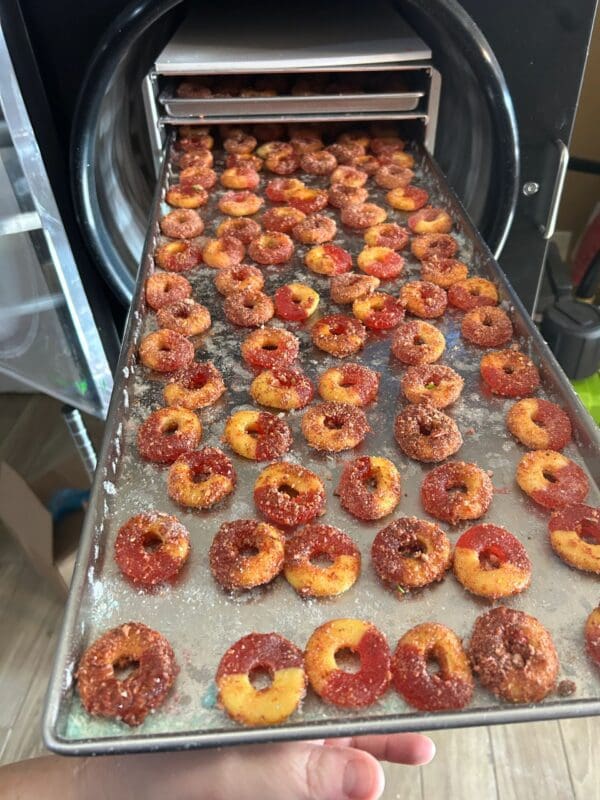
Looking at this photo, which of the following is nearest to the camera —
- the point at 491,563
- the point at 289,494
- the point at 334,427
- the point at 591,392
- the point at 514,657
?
the point at 514,657

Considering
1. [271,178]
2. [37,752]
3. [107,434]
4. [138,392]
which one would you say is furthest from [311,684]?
[271,178]

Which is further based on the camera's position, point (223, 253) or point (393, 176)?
point (393, 176)

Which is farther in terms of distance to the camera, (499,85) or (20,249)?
(20,249)

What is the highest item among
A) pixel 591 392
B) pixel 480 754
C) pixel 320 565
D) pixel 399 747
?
pixel 320 565

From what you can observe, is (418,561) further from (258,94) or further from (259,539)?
(258,94)

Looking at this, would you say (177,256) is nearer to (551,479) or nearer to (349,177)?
(349,177)

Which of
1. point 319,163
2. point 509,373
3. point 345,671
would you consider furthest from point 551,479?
point 319,163

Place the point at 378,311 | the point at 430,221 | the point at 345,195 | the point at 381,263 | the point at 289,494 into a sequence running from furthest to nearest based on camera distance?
the point at 345,195 → the point at 430,221 → the point at 381,263 → the point at 378,311 → the point at 289,494
